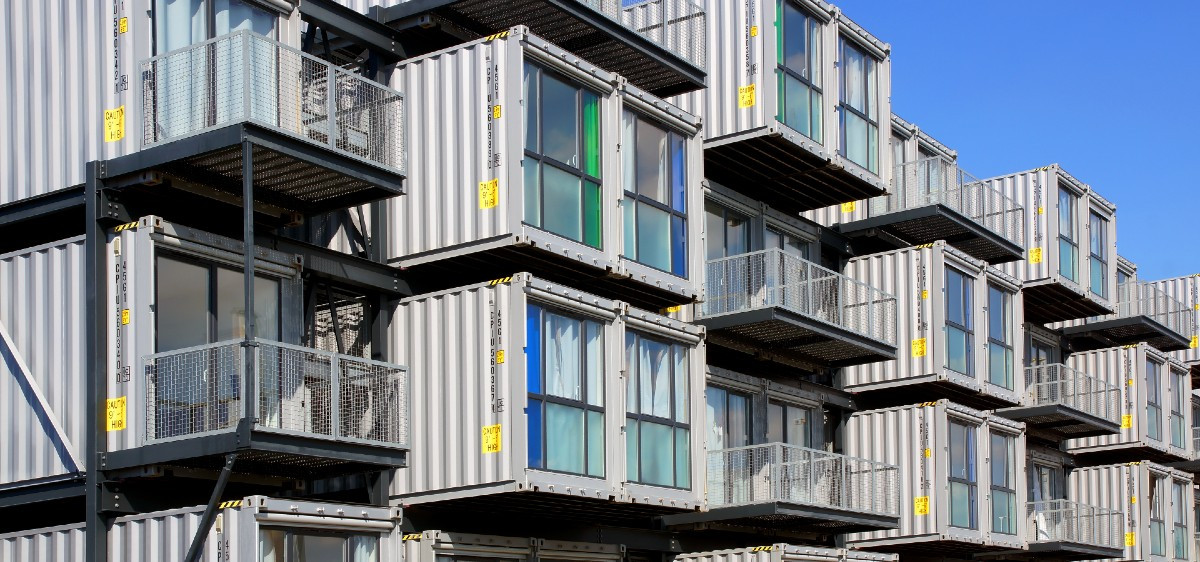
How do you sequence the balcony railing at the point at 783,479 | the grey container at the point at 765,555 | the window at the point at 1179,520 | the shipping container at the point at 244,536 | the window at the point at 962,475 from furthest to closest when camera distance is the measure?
1. the window at the point at 1179,520
2. the window at the point at 962,475
3. the balcony railing at the point at 783,479
4. the grey container at the point at 765,555
5. the shipping container at the point at 244,536

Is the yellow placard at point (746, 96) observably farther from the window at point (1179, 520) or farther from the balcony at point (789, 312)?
the window at point (1179, 520)

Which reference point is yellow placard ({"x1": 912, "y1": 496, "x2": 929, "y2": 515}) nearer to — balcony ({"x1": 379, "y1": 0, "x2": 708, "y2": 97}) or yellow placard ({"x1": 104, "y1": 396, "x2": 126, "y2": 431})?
balcony ({"x1": 379, "y1": 0, "x2": 708, "y2": 97})

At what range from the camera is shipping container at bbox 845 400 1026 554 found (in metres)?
34.7

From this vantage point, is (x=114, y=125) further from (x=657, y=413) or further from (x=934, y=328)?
(x=934, y=328)

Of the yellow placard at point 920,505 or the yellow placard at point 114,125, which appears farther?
the yellow placard at point 920,505

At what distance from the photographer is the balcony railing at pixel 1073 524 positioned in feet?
130

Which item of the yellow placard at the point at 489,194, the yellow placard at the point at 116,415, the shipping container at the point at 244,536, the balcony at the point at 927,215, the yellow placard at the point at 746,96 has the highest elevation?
the yellow placard at the point at 746,96

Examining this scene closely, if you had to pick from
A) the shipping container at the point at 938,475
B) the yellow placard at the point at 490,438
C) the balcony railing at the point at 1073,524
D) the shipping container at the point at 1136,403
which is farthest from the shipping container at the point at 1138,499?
the yellow placard at the point at 490,438

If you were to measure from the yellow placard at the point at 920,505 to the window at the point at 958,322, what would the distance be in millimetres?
2840

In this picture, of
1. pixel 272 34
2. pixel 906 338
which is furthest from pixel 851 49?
pixel 272 34

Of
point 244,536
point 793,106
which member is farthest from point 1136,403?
point 244,536

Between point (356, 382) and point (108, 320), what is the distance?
2.99 metres

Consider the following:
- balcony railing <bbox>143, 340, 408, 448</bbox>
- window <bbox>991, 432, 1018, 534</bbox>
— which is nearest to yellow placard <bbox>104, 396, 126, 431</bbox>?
balcony railing <bbox>143, 340, 408, 448</bbox>

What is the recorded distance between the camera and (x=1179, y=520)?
155 feet
